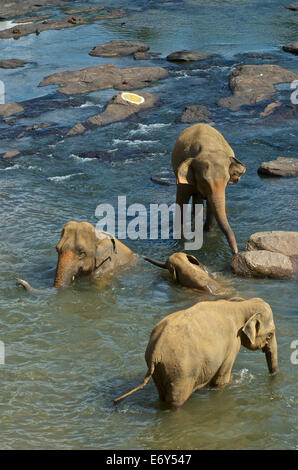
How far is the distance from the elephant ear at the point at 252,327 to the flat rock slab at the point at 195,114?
1063 cm

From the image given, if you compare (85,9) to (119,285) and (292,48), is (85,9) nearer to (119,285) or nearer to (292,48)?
(292,48)

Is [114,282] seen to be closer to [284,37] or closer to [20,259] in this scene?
[20,259]

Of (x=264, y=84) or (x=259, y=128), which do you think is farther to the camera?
(x=264, y=84)

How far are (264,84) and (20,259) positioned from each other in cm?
1029

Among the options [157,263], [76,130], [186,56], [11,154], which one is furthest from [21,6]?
[157,263]

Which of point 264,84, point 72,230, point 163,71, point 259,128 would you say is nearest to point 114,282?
point 72,230

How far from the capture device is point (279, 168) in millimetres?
14406

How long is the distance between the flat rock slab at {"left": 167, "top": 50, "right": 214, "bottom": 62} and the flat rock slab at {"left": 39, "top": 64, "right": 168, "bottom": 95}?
1369mm

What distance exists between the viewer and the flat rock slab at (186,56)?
2245 centimetres

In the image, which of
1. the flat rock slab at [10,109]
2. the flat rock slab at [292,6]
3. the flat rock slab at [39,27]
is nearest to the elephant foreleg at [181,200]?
the flat rock slab at [10,109]

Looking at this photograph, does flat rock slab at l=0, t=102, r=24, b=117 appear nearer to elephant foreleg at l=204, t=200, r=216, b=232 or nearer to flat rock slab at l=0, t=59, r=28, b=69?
flat rock slab at l=0, t=59, r=28, b=69

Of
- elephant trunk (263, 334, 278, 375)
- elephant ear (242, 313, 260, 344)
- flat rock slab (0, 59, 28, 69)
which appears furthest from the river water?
elephant ear (242, 313, 260, 344)

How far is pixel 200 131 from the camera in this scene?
38.4 ft
